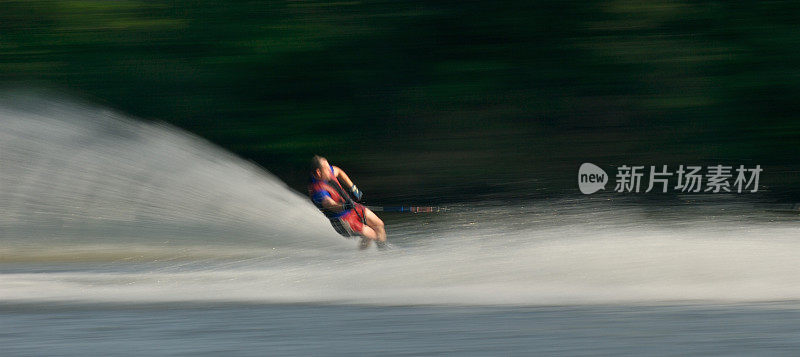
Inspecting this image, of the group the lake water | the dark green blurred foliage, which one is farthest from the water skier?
the dark green blurred foliage

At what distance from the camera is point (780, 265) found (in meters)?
8.16

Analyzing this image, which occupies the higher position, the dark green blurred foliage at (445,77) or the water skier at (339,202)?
the dark green blurred foliage at (445,77)

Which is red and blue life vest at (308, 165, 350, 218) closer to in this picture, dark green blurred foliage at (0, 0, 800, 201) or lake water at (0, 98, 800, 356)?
lake water at (0, 98, 800, 356)

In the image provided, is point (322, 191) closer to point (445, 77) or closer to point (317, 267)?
point (317, 267)

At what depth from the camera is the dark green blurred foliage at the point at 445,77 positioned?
12320mm

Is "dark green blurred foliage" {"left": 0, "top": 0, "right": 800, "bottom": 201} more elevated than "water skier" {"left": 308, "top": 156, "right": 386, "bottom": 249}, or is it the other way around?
"dark green blurred foliage" {"left": 0, "top": 0, "right": 800, "bottom": 201}

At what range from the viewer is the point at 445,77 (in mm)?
12695

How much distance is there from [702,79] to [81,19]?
6.12 meters

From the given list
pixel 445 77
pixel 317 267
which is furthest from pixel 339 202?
pixel 445 77

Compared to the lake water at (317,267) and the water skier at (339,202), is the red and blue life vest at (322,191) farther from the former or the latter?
the lake water at (317,267)

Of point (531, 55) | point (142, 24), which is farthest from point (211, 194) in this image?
point (531, 55)

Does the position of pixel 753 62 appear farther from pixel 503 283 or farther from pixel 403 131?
pixel 503 283

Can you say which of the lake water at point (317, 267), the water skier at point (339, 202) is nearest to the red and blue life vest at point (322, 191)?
the water skier at point (339, 202)

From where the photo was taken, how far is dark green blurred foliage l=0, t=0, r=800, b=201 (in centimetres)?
1232
